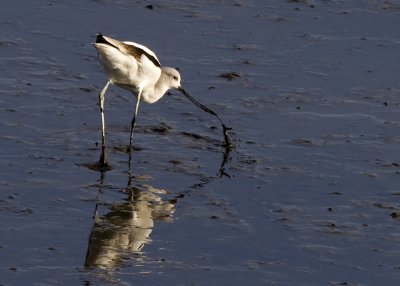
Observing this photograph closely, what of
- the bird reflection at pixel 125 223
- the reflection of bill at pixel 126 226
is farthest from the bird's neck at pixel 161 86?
the reflection of bill at pixel 126 226

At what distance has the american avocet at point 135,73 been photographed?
12.6m

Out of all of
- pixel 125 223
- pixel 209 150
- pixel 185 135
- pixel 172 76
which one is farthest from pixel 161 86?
pixel 125 223

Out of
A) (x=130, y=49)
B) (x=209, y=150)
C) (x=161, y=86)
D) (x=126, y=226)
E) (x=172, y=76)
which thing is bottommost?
(x=126, y=226)

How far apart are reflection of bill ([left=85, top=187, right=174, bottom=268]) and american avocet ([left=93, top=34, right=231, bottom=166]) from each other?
0.95 metres

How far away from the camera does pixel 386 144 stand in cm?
1359

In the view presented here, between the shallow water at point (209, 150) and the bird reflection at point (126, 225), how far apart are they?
2cm

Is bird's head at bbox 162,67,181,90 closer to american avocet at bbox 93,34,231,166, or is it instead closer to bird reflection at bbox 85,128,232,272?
american avocet at bbox 93,34,231,166

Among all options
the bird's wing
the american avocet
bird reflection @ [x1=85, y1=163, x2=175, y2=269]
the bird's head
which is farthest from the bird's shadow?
the bird's wing

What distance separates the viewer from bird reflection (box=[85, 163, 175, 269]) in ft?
33.6

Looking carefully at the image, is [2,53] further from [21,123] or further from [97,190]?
[97,190]

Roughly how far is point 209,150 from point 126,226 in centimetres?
250

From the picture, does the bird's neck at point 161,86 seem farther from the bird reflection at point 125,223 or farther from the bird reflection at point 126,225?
the bird reflection at point 126,225

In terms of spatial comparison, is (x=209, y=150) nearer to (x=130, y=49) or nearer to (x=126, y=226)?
(x=130, y=49)

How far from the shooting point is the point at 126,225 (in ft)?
36.1
